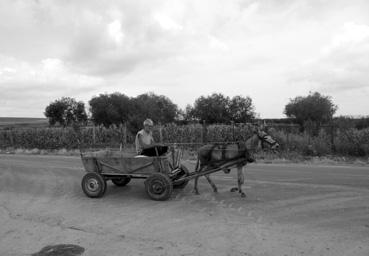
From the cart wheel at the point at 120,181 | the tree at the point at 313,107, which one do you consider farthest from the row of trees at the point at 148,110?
the cart wheel at the point at 120,181

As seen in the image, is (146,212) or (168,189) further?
(168,189)

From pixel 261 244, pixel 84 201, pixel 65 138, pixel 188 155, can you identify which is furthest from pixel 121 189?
pixel 65 138

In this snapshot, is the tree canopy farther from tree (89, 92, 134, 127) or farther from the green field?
the green field

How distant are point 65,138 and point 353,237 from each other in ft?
103

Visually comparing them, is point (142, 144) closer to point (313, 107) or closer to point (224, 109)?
point (224, 109)

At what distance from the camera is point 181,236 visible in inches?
231

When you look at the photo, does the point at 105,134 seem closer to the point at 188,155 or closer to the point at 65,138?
the point at 65,138

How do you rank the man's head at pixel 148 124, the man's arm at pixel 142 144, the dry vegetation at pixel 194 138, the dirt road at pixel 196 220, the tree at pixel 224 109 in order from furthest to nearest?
the tree at pixel 224 109 < the dry vegetation at pixel 194 138 < the man's head at pixel 148 124 < the man's arm at pixel 142 144 < the dirt road at pixel 196 220

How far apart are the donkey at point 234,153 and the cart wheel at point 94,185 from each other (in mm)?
2399

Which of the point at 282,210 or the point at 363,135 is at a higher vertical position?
the point at 363,135

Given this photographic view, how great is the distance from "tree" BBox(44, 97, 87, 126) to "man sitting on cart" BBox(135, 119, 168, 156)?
2871 inches

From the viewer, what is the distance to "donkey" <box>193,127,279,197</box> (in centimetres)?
833

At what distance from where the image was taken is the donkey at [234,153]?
8.33 meters

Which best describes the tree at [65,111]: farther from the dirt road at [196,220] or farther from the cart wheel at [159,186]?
the cart wheel at [159,186]
